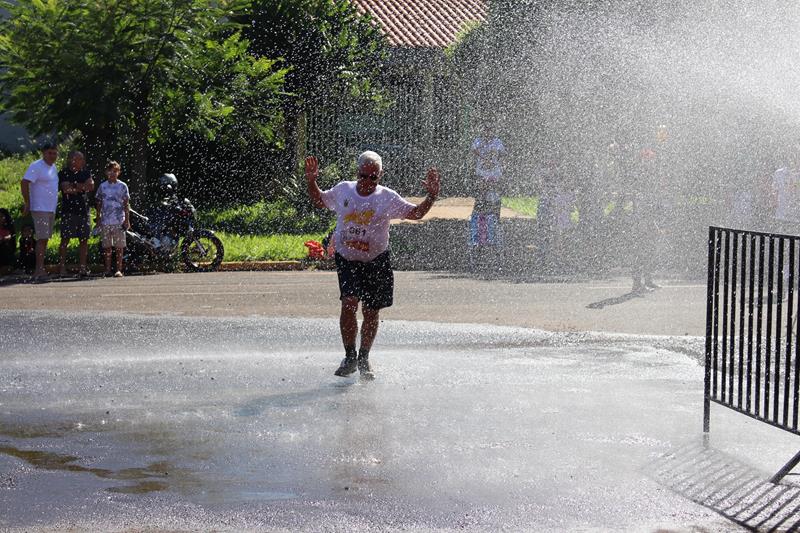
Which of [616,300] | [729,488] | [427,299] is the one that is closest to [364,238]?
[729,488]

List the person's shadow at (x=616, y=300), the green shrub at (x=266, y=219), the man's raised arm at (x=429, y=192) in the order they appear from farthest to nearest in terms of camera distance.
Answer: the green shrub at (x=266, y=219) < the person's shadow at (x=616, y=300) < the man's raised arm at (x=429, y=192)

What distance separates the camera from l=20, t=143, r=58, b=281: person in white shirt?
18141 mm

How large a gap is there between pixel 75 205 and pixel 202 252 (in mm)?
2002

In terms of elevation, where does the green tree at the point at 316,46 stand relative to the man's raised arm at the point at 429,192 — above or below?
above

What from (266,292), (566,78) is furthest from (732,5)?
(266,292)

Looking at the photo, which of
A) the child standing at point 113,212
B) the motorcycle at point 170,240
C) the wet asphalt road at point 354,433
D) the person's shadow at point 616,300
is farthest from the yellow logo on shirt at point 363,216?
the motorcycle at point 170,240

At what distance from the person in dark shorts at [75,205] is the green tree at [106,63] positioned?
2908 mm

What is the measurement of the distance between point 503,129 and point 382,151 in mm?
5182

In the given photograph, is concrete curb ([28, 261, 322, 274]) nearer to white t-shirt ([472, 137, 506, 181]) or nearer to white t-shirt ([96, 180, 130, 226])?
white t-shirt ([96, 180, 130, 226])

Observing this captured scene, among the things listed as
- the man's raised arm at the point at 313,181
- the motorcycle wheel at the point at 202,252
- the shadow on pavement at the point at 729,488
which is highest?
the man's raised arm at the point at 313,181

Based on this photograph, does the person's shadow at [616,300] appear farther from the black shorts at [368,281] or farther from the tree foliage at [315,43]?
the tree foliage at [315,43]

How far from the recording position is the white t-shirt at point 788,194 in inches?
711

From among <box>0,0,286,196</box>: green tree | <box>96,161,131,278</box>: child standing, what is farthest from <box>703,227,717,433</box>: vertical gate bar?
<box>0,0,286,196</box>: green tree

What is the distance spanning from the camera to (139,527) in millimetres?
6016
